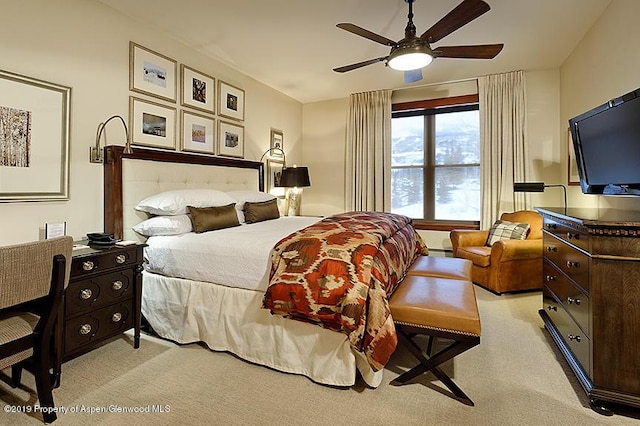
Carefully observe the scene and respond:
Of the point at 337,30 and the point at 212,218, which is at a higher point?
the point at 337,30

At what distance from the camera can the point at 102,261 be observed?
2141 millimetres

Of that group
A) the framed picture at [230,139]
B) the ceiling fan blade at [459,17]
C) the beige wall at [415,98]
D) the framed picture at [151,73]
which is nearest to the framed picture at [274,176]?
the framed picture at [230,139]

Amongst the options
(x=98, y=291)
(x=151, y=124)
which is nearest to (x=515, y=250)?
(x=98, y=291)

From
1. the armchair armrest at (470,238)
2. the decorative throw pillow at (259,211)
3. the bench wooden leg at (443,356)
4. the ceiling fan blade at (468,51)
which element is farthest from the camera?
the armchair armrest at (470,238)

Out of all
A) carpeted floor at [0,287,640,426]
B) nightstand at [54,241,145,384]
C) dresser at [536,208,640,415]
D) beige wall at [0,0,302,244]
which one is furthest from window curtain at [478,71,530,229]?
nightstand at [54,241,145,384]

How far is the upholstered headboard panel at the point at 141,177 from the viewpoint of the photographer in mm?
2738

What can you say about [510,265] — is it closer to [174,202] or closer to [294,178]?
[294,178]

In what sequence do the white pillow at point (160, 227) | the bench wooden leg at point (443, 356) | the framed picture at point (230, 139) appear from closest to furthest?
the bench wooden leg at point (443, 356), the white pillow at point (160, 227), the framed picture at point (230, 139)

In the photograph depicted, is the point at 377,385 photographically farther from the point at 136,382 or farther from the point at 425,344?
the point at 136,382

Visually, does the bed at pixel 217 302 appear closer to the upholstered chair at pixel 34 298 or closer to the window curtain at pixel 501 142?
the upholstered chair at pixel 34 298

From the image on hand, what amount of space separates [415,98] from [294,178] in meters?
2.28

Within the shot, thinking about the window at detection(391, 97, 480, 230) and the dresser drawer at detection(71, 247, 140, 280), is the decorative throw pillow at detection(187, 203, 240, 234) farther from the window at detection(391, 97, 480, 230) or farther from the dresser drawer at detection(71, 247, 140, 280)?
the window at detection(391, 97, 480, 230)

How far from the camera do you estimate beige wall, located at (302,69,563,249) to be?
14.0 ft

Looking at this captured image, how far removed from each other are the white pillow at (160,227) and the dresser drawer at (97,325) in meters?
0.60
